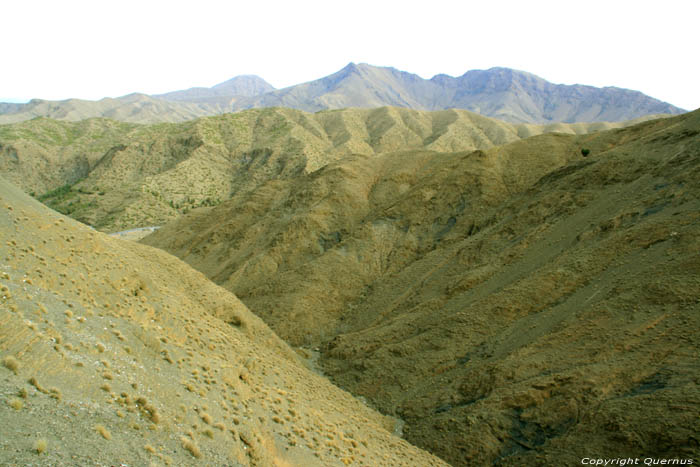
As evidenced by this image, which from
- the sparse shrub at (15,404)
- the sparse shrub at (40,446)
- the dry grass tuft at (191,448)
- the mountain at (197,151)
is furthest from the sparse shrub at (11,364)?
the mountain at (197,151)

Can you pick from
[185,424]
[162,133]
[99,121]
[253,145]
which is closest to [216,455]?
[185,424]

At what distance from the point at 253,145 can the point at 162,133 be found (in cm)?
2080

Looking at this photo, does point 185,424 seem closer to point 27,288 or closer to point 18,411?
point 18,411

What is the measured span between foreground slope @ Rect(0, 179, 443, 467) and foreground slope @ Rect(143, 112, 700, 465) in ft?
10.5

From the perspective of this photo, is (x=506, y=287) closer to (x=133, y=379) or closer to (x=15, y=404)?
(x=133, y=379)

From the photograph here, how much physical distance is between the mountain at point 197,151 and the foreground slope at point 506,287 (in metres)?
36.8

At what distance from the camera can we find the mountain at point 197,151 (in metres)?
74.2

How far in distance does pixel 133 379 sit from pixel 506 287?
55.7 feet

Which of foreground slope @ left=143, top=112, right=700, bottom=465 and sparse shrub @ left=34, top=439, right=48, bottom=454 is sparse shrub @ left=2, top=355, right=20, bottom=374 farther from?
foreground slope @ left=143, top=112, right=700, bottom=465

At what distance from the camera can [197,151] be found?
85375mm

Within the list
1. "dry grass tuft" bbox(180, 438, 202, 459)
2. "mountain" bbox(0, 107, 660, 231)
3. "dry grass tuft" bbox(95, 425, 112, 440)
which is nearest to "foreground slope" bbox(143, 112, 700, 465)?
"dry grass tuft" bbox(180, 438, 202, 459)

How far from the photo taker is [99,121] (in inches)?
4523

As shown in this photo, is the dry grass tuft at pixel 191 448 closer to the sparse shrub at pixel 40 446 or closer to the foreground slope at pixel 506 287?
the sparse shrub at pixel 40 446

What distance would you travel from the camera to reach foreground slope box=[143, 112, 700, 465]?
14.0 m
